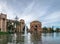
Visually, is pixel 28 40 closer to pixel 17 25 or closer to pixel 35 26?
pixel 17 25

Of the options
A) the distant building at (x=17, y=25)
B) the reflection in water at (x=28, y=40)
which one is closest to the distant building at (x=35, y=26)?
the distant building at (x=17, y=25)

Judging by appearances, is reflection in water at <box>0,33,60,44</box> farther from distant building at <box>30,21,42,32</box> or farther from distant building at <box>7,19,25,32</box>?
distant building at <box>30,21,42,32</box>

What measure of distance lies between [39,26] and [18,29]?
48608mm

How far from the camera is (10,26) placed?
83.9 meters

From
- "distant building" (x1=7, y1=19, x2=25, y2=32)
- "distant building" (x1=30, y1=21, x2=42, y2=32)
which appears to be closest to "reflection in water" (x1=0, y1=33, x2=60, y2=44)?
"distant building" (x1=7, y1=19, x2=25, y2=32)

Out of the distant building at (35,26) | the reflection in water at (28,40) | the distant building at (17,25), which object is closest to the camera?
the reflection in water at (28,40)

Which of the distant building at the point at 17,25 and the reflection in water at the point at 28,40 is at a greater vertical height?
the distant building at the point at 17,25

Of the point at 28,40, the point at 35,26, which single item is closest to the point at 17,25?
the point at 35,26

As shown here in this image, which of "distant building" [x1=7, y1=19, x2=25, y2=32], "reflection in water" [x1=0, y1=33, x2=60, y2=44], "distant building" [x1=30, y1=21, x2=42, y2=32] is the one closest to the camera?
"reflection in water" [x1=0, y1=33, x2=60, y2=44]

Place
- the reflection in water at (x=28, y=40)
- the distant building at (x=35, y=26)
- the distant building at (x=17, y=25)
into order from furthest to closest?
1. the distant building at (x=35, y=26)
2. the distant building at (x=17, y=25)
3. the reflection in water at (x=28, y=40)

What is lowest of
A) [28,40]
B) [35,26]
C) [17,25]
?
[28,40]

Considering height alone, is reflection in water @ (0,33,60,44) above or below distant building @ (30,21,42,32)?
below

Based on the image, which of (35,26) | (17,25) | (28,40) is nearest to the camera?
(28,40)

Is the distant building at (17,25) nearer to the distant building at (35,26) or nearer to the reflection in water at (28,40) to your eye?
the distant building at (35,26)
